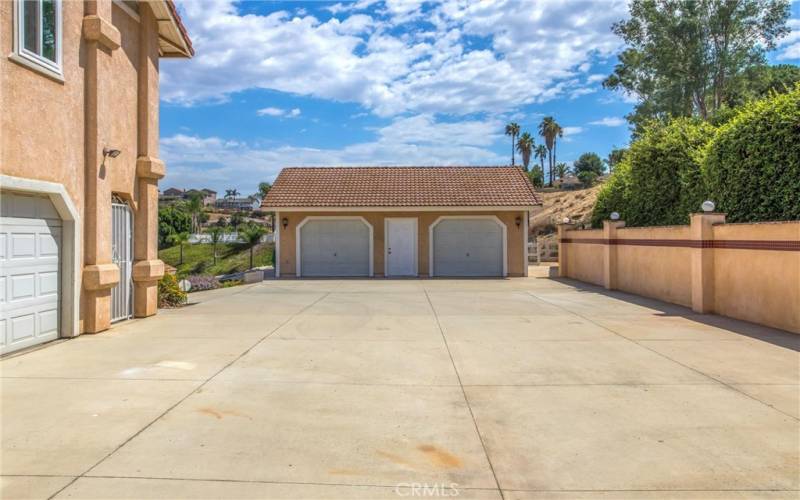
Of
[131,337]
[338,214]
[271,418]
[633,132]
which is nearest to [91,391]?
[271,418]

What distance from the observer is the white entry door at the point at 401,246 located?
22.6 m

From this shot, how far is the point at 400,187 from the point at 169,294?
12814 millimetres

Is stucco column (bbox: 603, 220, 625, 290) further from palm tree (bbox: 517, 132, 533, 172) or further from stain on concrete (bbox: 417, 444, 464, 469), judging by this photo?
palm tree (bbox: 517, 132, 533, 172)

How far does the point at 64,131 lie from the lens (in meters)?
8.17

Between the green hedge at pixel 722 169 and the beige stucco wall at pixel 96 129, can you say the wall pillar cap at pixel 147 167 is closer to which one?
the beige stucco wall at pixel 96 129

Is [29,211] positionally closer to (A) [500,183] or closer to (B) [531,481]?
(B) [531,481]

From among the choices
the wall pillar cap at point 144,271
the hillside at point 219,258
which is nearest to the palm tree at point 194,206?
the hillside at point 219,258

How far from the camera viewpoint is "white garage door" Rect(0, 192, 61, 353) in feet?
24.0

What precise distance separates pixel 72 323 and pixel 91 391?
3.58 m

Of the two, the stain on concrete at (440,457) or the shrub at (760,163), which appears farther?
the shrub at (760,163)

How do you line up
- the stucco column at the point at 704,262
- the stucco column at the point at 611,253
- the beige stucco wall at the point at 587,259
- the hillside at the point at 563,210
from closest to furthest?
the stucco column at the point at 704,262 → the stucco column at the point at 611,253 → the beige stucco wall at the point at 587,259 → the hillside at the point at 563,210

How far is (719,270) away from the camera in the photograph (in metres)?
11.2

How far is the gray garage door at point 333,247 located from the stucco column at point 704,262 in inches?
532

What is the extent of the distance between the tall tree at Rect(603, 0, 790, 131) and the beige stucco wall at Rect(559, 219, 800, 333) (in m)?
16.6
